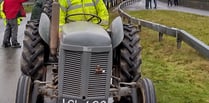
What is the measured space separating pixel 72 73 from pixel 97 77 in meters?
0.30

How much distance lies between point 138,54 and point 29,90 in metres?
1.85

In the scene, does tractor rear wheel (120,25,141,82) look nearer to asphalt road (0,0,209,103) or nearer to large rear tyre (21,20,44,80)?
large rear tyre (21,20,44,80)

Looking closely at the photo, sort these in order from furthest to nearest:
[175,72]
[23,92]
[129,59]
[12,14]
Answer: [12,14] < [175,72] < [129,59] < [23,92]

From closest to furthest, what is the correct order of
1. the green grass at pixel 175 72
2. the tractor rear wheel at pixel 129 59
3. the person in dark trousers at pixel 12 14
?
1. the tractor rear wheel at pixel 129 59
2. the green grass at pixel 175 72
3. the person in dark trousers at pixel 12 14

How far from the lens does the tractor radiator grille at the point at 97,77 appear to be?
5930mm

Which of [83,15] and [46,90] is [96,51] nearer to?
[46,90]

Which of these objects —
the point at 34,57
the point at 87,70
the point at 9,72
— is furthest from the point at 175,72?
the point at 87,70

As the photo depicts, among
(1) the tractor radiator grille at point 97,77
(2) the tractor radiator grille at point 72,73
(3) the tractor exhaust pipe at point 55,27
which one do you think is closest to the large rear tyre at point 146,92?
(1) the tractor radiator grille at point 97,77

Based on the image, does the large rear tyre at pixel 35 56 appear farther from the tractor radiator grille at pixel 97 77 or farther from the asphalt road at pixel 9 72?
the tractor radiator grille at pixel 97 77

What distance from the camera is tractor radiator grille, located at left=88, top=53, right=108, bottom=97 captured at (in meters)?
5.93

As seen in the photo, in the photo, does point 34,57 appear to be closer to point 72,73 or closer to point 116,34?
point 116,34

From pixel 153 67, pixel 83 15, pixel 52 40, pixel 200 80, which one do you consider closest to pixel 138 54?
pixel 83 15

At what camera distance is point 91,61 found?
19.4 feet

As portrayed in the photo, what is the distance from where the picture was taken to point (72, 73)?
5934 mm
